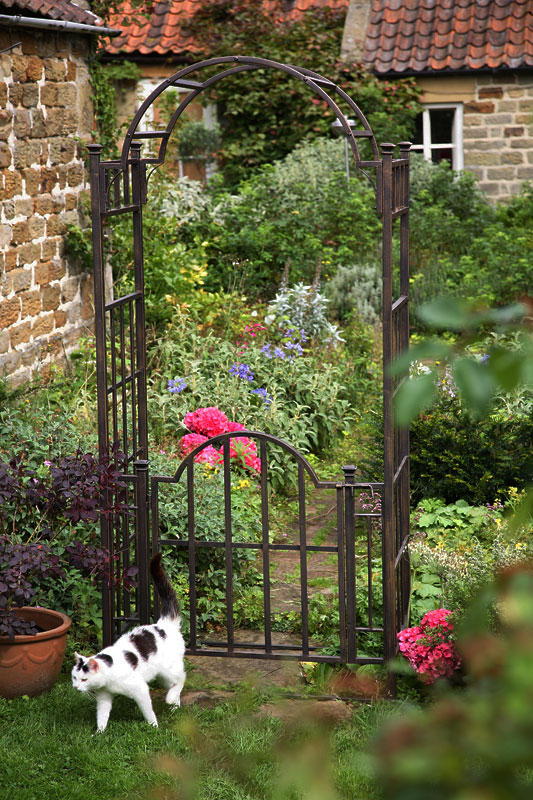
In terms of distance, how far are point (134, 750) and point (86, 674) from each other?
1.07 ft

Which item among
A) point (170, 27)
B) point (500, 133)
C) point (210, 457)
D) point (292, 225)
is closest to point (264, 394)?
point (210, 457)

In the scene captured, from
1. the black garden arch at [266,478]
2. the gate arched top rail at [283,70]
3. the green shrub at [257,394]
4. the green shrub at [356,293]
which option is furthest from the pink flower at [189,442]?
the green shrub at [356,293]

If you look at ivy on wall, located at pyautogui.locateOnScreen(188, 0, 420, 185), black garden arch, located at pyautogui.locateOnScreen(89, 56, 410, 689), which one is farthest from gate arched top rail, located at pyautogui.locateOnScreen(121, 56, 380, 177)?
ivy on wall, located at pyautogui.locateOnScreen(188, 0, 420, 185)

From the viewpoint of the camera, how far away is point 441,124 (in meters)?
13.3

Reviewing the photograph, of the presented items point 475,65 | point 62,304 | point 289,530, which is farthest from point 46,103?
point 475,65

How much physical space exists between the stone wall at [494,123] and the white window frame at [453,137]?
65mm

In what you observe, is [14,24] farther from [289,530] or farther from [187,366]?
[289,530]

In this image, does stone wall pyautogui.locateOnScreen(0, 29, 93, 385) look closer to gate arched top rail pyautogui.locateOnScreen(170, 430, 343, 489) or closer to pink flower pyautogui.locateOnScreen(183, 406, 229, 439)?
pink flower pyautogui.locateOnScreen(183, 406, 229, 439)

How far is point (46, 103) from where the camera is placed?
294 inches

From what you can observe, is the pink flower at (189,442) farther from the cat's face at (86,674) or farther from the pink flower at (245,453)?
the cat's face at (86,674)

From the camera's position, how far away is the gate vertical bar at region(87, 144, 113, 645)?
386 cm

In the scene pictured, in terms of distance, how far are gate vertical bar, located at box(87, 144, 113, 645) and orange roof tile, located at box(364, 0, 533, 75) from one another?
9812 mm

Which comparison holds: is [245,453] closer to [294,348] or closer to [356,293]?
[294,348]

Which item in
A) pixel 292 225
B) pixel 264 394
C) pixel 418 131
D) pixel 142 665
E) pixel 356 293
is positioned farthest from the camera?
pixel 418 131
